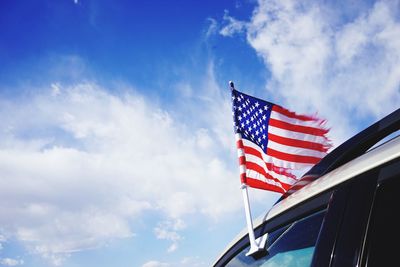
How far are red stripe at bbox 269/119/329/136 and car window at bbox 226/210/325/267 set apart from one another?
10.8 feet

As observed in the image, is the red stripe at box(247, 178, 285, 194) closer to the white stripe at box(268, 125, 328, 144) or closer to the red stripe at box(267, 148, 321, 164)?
the red stripe at box(267, 148, 321, 164)

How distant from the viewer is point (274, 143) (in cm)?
514

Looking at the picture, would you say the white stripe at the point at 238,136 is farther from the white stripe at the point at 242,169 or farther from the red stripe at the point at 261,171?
the white stripe at the point at 242,169

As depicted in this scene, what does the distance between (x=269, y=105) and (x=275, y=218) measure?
356cm

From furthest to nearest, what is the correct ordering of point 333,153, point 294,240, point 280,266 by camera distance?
point 333,153 < point 280,266 < point 294,240

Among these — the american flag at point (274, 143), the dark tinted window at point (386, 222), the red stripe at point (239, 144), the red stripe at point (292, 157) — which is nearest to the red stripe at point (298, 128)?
the american flag at point (274, 143)

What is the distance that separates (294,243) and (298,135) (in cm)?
351

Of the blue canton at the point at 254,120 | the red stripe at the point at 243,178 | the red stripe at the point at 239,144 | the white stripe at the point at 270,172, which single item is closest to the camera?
the red stripe at the point at 243,178

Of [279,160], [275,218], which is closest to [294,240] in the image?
[275,218]

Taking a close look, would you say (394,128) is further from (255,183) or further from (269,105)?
(269,105)

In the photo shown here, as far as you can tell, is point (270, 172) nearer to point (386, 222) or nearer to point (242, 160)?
point (242, 160)

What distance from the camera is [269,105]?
527 centimetres

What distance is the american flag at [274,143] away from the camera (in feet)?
15.8

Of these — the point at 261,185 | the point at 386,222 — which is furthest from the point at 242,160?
the point at 386,222
